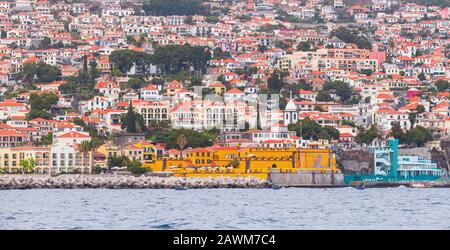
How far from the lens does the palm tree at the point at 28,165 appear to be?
54156mm

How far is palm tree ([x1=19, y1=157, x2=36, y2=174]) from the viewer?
178 feet

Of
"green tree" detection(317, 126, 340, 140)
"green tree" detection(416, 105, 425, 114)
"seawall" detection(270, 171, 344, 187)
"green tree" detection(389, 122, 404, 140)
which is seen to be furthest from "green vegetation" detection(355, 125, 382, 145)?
"seawall" detection(270, 171, 344, 187)

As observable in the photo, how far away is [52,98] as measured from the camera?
69.5 m

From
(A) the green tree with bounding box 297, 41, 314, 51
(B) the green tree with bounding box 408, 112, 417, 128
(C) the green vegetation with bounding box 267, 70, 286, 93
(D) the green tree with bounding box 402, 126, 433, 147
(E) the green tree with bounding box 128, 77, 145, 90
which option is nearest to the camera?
(D) the green tree with bounding box 402, 126, 433, 147

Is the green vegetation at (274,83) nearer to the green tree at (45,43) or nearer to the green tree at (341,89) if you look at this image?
the green tree at (341,89)

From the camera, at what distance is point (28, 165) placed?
5416 centimetres

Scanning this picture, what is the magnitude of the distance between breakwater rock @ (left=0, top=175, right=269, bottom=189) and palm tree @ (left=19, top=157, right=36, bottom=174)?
393 centimetres

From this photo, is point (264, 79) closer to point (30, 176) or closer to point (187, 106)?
point (187, 106)

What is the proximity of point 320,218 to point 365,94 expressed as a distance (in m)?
56.9

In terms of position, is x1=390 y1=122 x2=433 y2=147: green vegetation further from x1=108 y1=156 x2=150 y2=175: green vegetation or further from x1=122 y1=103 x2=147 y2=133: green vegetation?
x1=108 y1=156 x2=150 y2=175: green vegetation

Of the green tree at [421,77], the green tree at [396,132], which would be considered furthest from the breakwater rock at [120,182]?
the green tree at [421,77]

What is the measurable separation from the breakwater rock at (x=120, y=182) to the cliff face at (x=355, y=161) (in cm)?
704

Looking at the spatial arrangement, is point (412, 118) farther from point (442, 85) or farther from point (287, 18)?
point (287, 18)
